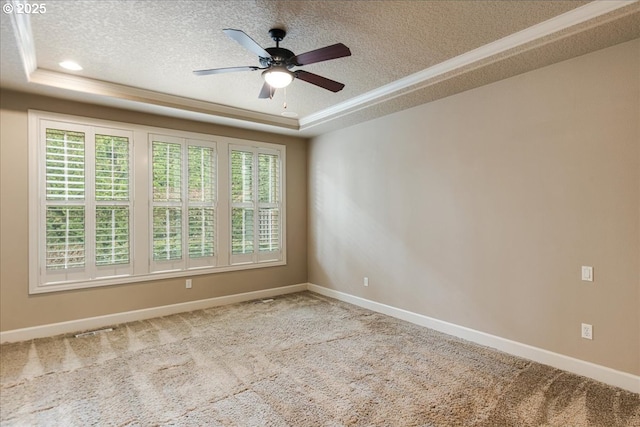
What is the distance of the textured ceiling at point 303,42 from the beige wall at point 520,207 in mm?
321

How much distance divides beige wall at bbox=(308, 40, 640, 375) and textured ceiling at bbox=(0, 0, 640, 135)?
321 mm

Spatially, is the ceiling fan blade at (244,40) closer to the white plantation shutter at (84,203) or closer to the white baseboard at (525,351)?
the white plantation shutter at (84,203)

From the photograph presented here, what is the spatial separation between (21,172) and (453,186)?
188 inches

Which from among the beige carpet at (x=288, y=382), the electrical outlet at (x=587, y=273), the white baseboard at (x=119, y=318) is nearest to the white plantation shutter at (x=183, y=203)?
the white baseboard at (x=119, y=318)

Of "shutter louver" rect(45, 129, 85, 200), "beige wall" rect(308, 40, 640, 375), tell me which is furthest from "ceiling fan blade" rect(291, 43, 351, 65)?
"shutter louver" rect(45, 129, 85, 200)

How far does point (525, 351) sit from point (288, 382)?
2237mm

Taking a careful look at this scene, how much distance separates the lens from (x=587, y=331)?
2.86m

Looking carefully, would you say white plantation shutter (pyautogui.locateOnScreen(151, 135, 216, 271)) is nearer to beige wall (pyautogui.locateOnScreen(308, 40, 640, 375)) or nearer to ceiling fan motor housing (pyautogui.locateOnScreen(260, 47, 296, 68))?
beige wall (pyautogui.locateOnScreen(308, 40, 640, 375))

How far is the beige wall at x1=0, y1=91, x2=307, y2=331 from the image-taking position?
3680 millimetres

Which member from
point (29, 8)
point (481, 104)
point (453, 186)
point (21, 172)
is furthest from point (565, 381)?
point (21, 172)

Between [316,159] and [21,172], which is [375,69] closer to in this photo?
[316,159]

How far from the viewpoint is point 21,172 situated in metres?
3.75

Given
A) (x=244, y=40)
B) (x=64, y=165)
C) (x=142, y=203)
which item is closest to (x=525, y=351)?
(x=244, y=40)

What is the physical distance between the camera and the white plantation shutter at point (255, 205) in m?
5.30
